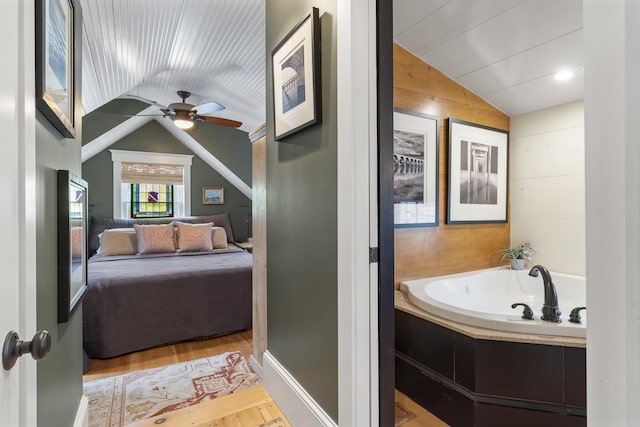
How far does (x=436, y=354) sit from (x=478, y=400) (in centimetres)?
28

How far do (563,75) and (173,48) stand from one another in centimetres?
308

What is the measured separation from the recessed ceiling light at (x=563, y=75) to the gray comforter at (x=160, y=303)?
9.96 ft

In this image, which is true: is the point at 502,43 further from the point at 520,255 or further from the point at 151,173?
the point at 151,173

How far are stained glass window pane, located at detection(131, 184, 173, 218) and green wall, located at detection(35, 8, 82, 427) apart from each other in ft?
15.3

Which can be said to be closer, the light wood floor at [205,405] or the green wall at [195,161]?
the light wood floor at [205,405]

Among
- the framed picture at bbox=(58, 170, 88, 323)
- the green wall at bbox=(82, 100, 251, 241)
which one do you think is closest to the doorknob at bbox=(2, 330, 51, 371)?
the framed picture at bbox=(58, 170, 88, 323)

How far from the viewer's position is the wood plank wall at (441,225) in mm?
2443

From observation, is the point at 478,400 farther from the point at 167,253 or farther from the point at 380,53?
the point at 167,253

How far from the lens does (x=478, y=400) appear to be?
158 cm

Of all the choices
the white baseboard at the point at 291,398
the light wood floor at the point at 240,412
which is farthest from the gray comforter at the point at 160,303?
the white baseboard at the point at 291,398

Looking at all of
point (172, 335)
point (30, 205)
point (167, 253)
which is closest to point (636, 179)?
point (30, 205)

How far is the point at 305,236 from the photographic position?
61.4 inches
